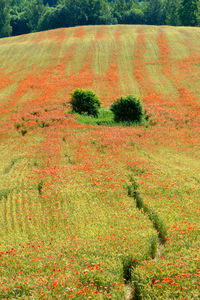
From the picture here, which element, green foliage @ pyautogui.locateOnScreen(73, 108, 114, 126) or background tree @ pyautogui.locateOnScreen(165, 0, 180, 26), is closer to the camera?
green foliage @ pyautogui.locateOnScreen(73, 108, 114, 126)

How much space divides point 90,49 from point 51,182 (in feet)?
156

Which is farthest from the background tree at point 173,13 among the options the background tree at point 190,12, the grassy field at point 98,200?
the grassy field at point 98,200

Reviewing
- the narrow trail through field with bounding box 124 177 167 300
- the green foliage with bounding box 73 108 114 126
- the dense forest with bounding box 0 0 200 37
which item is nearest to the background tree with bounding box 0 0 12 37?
the dense forest with bounding box 0 0 200 37

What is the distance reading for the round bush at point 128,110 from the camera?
27.5m

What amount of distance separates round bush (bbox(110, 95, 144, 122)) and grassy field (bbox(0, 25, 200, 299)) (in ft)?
5.25

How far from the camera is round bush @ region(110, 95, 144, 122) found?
2748cm

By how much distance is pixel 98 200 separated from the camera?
1296cm

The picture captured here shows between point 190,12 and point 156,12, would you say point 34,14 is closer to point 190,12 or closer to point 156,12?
point 156,12

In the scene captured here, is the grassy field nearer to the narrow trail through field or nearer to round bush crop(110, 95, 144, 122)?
the narrow trail through field

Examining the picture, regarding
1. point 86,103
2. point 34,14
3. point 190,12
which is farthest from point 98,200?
point 34,14

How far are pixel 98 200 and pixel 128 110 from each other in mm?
16227

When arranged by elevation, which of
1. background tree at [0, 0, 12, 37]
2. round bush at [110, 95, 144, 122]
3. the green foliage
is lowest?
the green foliage

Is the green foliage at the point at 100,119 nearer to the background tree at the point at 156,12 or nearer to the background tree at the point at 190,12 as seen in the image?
the background tree at the point at 190,12

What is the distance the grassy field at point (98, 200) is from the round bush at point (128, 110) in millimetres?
1599
